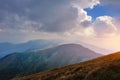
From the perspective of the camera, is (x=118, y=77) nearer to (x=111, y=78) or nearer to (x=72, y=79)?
(x=111, y=78)

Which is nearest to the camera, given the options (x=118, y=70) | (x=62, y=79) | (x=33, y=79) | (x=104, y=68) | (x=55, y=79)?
(x=118, y=70)

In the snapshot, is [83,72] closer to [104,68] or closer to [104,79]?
[104,68]

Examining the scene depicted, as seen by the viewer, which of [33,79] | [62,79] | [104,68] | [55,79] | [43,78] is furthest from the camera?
[33,79]

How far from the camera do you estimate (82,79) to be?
50.8 meters

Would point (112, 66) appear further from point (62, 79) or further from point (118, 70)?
point (62, 79)

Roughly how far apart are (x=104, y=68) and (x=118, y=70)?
13.2ft

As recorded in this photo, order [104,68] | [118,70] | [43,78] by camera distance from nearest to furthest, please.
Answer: [118,70] → [104,68] → [43,78]

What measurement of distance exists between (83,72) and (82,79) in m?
5.21

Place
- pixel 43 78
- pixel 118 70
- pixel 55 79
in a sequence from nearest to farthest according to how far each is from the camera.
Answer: pixel 118 70 → pixel 55 79 → pixel 43 78

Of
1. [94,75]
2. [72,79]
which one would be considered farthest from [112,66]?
[72,79]

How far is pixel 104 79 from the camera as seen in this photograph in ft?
152

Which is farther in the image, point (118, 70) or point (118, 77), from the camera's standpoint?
point (118, 70)

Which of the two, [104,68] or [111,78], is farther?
[104,68]

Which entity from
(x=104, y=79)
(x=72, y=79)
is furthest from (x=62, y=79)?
(x=104, y=79)
